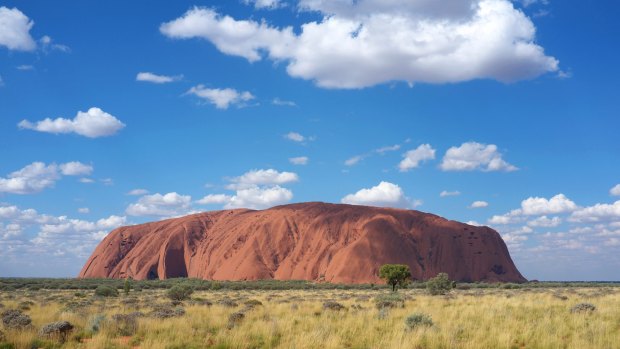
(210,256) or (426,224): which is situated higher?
(426,224)

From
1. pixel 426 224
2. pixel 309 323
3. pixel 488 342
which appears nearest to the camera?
pixel 488 342

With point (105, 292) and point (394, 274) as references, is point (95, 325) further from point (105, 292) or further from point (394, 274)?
point (394, 274)

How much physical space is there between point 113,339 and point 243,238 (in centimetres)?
11527

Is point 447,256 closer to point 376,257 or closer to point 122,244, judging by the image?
point 376,257

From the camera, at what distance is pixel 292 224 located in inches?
4988

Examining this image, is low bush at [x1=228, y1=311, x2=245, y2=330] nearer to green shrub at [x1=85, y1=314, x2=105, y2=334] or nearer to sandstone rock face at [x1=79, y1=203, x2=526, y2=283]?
green shrub at [x1=85, y1=314, x2=105, y2=334]

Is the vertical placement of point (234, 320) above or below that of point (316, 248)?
below

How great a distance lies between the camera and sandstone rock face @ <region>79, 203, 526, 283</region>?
110 m

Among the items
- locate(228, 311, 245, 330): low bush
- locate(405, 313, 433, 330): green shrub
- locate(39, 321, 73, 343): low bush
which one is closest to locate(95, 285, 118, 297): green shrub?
locate(228, 311, 245, 330): low bush

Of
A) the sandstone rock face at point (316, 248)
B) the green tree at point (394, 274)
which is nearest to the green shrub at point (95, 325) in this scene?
the green tree at point (394, 274)

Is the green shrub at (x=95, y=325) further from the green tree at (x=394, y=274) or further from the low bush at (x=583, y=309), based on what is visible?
the green tree at (x=394, y=274)

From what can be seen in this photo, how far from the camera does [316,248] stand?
4619 inches

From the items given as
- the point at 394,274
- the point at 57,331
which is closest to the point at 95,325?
the point at 57,331

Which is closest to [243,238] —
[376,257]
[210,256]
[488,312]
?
[210,256]
